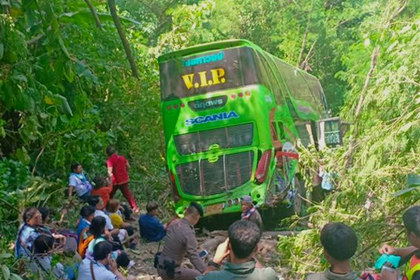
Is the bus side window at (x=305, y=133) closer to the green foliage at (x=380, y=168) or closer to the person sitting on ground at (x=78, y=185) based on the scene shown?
the person sitting on ground at (x=78, y=185)

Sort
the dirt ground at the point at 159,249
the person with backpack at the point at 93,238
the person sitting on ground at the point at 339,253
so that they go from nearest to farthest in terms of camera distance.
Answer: the person sitting on ground at the point at 339,253
the person with backpack at the point at 93,238
the dirt ground at the point at 159,249

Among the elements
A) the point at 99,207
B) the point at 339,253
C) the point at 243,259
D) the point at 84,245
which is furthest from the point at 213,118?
the point at 339,253

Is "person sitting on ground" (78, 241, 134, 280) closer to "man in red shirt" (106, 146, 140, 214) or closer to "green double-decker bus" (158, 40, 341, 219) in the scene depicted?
"green double-decker bus" (158, 40, 341, 219)

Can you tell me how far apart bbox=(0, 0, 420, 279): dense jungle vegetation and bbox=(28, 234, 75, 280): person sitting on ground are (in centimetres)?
31

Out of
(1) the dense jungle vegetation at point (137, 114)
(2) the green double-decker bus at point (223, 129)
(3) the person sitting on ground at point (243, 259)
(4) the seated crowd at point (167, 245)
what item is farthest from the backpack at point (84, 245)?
(2) the green double-decker bus at point (223, 129)

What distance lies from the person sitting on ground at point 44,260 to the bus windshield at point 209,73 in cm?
628

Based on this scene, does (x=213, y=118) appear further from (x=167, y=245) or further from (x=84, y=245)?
(x=167, y=245)

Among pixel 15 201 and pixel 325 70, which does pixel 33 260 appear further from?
A: pixel 325 70

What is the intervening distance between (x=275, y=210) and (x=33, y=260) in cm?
838

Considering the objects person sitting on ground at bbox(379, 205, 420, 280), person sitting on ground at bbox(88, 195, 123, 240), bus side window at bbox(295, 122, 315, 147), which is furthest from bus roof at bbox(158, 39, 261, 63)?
person sitting on ground at bbox(379, 205, 420, 280)

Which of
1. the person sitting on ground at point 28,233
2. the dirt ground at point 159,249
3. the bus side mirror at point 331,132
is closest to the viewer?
the person sitting on ground at point 28,233

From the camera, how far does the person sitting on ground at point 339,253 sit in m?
3.87

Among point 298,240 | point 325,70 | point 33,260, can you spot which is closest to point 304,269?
point 298,240

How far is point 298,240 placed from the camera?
7844mm
